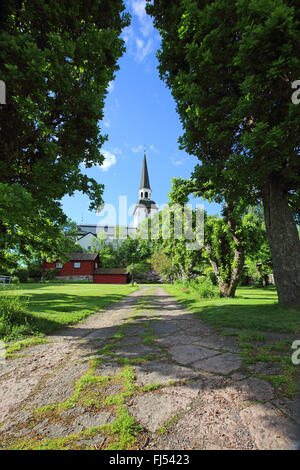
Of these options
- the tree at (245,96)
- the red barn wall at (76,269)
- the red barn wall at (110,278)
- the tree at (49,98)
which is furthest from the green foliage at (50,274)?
the tree at (245,96)

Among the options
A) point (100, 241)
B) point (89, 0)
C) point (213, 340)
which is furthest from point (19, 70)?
point (100, 241)

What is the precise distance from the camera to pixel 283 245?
5754 millimetres

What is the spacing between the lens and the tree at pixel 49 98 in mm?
3379

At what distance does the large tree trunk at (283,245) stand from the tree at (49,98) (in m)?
5.51

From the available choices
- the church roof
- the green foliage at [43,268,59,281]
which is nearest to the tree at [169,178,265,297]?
the green foliage at [43,268,59,281]

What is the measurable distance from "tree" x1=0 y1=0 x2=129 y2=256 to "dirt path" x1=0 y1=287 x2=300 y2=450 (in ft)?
8.30

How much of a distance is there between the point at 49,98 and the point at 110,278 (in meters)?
40.2

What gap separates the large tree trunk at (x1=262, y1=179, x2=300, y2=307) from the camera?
5.66 meters

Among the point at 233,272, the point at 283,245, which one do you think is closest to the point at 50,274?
the point at 233,272

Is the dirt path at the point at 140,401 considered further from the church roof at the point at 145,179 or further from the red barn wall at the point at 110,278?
the church roof at the point at 145,179

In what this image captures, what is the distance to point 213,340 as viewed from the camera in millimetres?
3658

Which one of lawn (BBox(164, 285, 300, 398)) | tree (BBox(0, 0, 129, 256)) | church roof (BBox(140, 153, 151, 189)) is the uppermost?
church roof (BBox(140, 153, 151, 189))

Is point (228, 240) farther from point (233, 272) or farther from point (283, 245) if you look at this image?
point (283, 245)

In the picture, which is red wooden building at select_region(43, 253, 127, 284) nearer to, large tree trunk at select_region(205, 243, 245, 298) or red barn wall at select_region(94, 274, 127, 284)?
red barn wall at select_region(94, 274, 127, 284)
